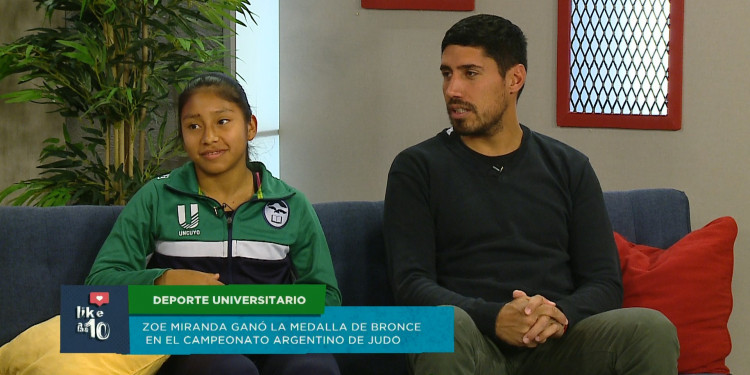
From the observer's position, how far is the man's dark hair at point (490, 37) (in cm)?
215

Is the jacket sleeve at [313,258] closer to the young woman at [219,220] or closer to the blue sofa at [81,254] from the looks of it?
the young woman at [219,220]

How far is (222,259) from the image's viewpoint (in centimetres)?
195

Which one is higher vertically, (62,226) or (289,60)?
Answer: (289,60)

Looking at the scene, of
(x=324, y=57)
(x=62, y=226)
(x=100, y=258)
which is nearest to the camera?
(x=100, y=258)

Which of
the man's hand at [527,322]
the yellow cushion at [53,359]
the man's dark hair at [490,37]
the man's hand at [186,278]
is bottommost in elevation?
the yellow cushion at [53,359]

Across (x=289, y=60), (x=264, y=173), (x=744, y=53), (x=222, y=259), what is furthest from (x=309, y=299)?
(x=744, y=53)

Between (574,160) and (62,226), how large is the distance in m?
1.26

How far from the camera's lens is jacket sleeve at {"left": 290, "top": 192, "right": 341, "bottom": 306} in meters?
1.99

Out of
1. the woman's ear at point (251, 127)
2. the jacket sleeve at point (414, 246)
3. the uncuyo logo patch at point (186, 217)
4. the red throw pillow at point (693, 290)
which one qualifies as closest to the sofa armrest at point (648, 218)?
the red throw pillow at point (693, 290)

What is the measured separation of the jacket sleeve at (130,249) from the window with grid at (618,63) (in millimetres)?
1769

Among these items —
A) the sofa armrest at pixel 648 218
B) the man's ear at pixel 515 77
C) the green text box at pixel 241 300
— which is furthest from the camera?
the sofa armrest at pixel 648 218

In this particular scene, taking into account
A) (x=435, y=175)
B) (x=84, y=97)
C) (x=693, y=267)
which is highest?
(x=84, y=97)

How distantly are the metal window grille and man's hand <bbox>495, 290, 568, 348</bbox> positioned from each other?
60.7 inches

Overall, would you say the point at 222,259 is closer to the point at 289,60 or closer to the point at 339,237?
the point at 339,237
